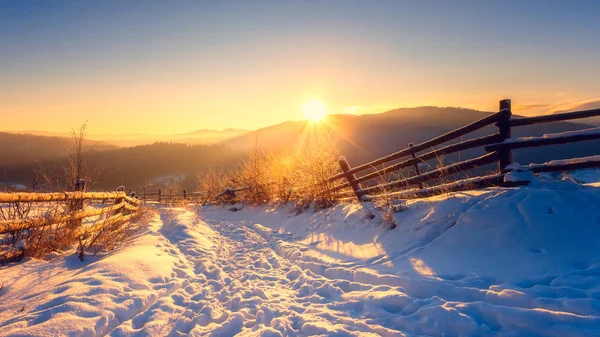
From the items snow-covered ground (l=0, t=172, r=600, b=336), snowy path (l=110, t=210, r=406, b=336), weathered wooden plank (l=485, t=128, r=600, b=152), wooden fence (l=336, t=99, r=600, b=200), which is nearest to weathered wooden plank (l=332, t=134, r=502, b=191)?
wooden fence (l=336, t=99, r=600, b=200)

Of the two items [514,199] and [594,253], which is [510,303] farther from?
[514,199]

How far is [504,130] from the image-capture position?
433 cm

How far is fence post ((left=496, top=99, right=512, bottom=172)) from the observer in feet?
14.0

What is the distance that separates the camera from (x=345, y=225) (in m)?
5.98

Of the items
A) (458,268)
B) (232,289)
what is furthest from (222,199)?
(458,268)

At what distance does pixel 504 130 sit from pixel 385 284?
9.83ft

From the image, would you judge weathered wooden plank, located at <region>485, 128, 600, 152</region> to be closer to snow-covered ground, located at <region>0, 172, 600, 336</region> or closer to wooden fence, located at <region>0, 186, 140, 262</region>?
snow-covered ground, located at <region>0, 172, 600, 336</region>

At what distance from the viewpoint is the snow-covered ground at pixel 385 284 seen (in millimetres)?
2348

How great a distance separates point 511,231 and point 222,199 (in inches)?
525

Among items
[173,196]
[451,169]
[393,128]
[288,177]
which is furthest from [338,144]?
[451,169]

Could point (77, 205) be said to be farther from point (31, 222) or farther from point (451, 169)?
point (451, 169)

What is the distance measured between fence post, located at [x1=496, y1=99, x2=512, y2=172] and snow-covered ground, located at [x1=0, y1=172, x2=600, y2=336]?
1.72 ft

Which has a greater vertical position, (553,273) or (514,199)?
(514,199)

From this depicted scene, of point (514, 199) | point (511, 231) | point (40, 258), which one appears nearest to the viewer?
point (511, 231)
